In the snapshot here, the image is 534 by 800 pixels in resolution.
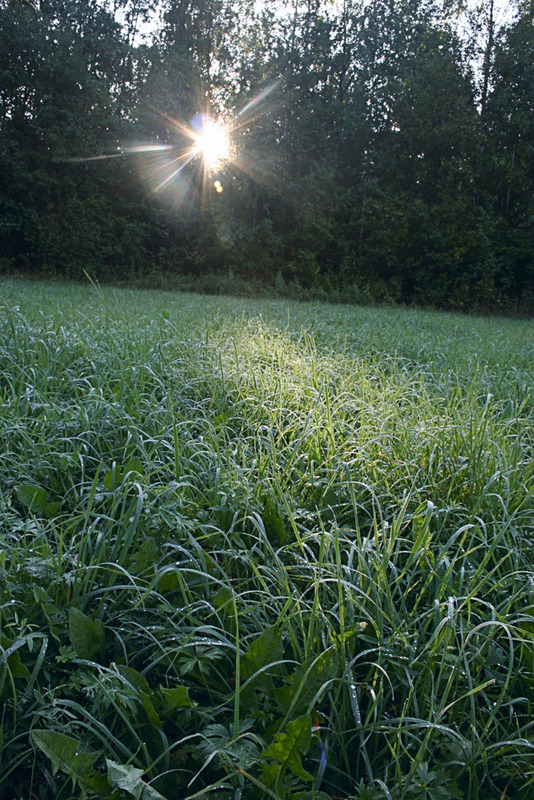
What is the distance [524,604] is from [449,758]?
54 centimetres

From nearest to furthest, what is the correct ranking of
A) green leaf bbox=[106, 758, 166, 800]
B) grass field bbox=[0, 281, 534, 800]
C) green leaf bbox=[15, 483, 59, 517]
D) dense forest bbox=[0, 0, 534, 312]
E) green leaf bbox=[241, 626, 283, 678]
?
green leaf bbox=[106, 758, 166, 800]
grass field bbox=[0, 281, 534, 800]
green leaf bbox=[241, 626, 283, 678]
green leaf bbox=[15, 483, 59, 517]
dense forest bbox=[0, 0, 534, 312]

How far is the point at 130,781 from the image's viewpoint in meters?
0.94

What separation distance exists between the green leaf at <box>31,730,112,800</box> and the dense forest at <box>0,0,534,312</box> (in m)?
15.7

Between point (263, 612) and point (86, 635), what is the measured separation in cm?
41

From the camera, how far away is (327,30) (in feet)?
62.0

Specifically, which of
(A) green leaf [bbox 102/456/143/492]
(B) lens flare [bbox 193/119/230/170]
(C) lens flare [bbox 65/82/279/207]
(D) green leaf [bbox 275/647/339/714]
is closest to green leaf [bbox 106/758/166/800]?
(D) green leaf [bbox 275/647/339/714]

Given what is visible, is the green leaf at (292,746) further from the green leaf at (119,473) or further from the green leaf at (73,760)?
the green leaf at (119,473)

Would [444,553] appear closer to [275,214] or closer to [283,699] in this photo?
[283,699]

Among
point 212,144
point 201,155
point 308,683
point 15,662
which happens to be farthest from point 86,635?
point 212,144

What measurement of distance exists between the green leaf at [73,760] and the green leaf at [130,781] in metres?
0.03

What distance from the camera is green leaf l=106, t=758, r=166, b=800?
932mm

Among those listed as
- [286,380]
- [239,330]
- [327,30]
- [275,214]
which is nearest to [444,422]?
[286,380]

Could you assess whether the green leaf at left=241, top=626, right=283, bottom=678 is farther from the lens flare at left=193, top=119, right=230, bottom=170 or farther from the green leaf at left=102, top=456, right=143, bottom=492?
the lens flare at left=193, top=119, right=230, bottom=170

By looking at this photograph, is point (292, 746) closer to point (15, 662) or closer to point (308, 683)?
point (308, 683)
